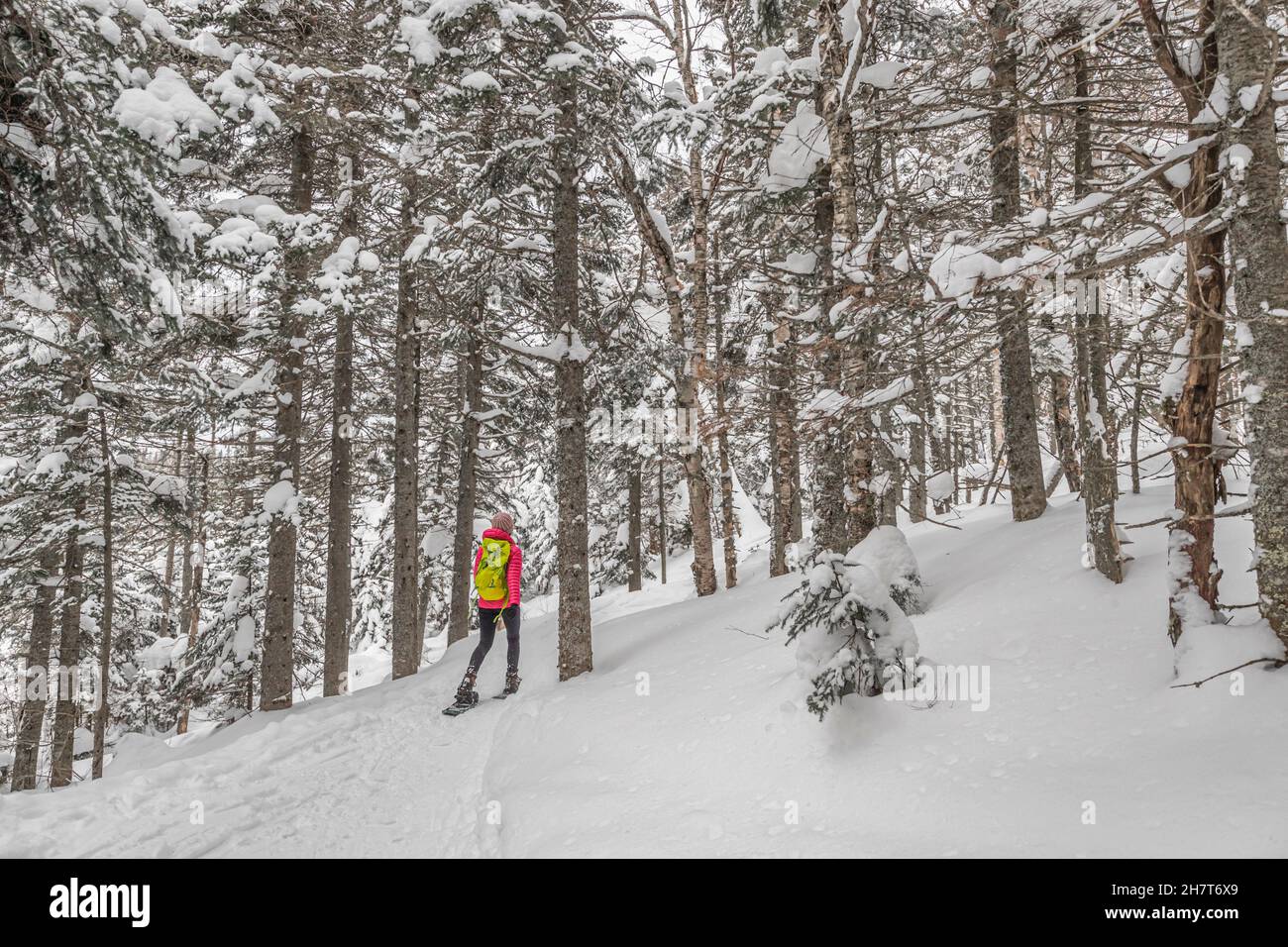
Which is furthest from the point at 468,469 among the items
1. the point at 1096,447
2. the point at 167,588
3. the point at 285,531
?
the point at 1096,447

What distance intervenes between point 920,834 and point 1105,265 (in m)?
3.44

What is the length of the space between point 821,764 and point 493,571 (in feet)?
18.6

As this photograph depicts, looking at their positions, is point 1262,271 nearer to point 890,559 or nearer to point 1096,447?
point 1096,447

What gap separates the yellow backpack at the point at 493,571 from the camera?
876 centimetres

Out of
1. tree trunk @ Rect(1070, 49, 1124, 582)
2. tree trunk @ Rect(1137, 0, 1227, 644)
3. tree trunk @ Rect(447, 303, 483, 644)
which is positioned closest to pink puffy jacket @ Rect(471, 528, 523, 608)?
tree trunk @ Rect(447, 303, 483, 644)

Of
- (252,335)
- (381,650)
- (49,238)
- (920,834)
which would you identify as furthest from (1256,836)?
(381,650)

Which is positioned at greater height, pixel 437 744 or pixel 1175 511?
pixel 1175 511

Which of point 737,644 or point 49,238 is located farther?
point 737,644

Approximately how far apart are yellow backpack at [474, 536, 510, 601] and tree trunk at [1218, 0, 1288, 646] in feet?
25.1

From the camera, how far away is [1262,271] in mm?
3768

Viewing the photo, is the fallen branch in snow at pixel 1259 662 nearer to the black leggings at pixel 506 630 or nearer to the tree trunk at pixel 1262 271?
the tree trunk at pixel 1262 271

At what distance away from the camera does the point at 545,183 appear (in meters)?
9.76
